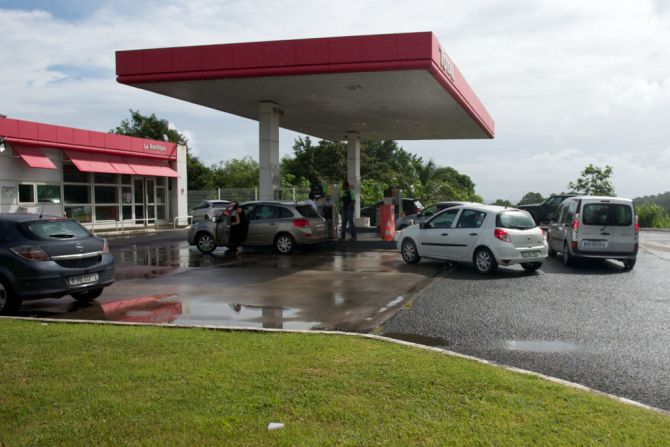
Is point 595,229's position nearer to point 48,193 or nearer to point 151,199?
point 48,193

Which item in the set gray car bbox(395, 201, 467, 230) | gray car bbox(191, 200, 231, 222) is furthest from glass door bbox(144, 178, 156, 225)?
gray car bbox(395, 201, 467, 230)

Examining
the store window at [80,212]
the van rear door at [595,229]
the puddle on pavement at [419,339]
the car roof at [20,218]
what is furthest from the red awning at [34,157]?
the puddle on pavement at [419,339]

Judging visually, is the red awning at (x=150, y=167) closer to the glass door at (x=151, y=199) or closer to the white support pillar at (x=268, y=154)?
the glass door at (x=151, y=199)

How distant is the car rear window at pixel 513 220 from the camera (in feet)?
41.8

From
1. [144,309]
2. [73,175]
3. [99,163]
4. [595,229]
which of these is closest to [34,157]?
[73,175]

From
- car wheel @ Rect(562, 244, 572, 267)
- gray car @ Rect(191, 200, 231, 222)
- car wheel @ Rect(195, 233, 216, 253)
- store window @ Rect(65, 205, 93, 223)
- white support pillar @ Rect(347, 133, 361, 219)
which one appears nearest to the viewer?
car wheel @ Rect(562, 244, 572, 267)

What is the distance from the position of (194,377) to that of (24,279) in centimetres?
471

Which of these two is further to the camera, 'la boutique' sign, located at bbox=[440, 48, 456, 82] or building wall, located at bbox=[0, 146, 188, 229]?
building wall, located at bbox=[0, 146, 188, 229]

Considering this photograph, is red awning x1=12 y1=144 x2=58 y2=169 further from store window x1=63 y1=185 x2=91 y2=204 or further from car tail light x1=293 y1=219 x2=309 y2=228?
car tail light x1=293 y1=219 x2=309 y2=228

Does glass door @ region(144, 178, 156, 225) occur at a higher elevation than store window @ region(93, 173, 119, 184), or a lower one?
lower

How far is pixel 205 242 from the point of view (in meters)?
17.7

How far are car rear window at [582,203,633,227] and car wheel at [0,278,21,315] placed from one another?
11860mm

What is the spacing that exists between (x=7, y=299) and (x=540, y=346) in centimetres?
740

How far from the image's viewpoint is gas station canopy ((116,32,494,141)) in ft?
48.8
